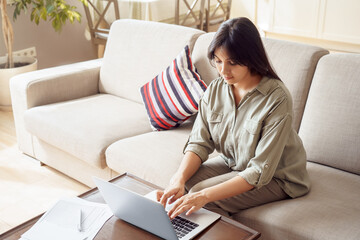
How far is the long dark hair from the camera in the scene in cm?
135

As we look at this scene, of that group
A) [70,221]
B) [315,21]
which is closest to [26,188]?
[70,221]

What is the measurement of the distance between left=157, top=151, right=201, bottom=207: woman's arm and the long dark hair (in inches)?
15.7

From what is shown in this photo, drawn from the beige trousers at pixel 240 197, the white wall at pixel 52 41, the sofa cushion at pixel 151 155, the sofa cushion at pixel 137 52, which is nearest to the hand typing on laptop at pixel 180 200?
the beige trousers at pixel 240 197

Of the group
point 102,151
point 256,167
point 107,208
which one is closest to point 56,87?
point 102,151

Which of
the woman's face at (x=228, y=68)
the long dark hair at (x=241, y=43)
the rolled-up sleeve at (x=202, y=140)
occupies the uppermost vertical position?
the long dark hair at (x=241, y=43)

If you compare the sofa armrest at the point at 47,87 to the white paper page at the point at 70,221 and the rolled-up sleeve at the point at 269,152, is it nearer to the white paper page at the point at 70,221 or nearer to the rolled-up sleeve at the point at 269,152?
the white paper page at the point at 70,221

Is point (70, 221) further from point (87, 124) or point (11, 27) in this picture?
point (11, 27)

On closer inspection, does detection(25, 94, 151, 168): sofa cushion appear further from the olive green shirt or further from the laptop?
the laptop

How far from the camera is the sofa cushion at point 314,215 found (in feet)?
4.46

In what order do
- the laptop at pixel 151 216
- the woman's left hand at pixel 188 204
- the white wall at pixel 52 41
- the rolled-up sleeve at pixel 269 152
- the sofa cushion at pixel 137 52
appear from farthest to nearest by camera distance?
1. the white wall at pixel 52 41
2. the sofa cushion at pixel 137 52
3. the rolled-up sleeve at pixel 269 152
4. the woman's left hand at pixel 188 204
5. the laptop at pixel 151 216

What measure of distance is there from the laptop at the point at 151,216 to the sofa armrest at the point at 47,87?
4.40ft

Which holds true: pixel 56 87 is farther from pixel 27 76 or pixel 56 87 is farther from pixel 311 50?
pixel 311 50

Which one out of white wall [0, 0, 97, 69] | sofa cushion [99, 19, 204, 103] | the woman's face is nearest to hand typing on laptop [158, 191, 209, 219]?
the woman's face

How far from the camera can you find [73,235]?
1242mm
